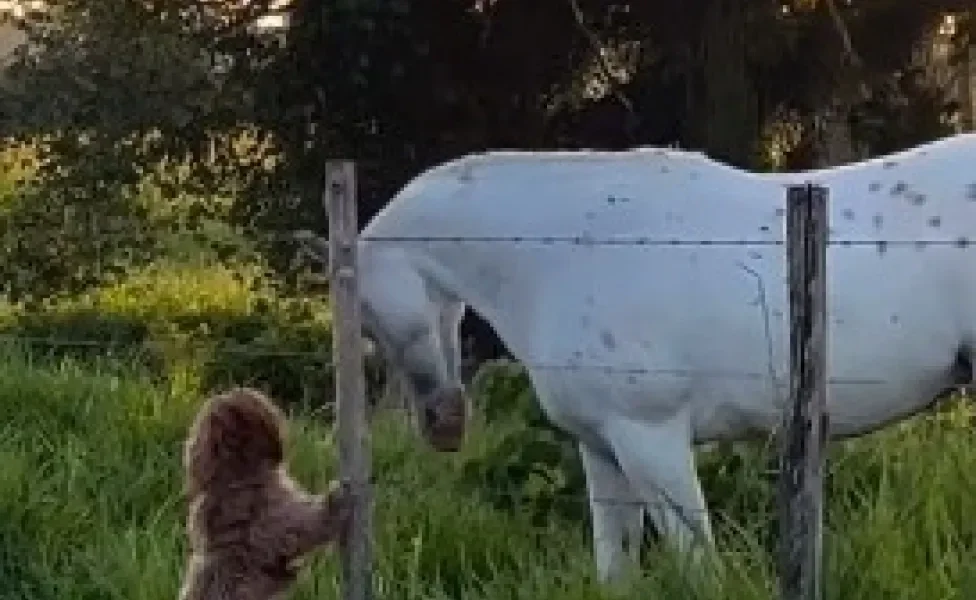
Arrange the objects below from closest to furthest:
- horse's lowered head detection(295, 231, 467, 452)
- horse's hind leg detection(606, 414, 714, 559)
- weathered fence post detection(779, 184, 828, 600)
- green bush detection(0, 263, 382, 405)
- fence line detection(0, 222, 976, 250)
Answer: weathered fence post detection(779, 184, 828, 600) → horse's hind leg detection(606, 414, 714, 559) → fence line detection(0, 222, 976, 250) → horse's lowered head detection(295, 231, 467, 452) → green bush detection(0, 263, 382, 405)

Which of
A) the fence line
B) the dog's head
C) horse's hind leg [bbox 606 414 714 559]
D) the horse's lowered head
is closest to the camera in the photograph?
the dog's head

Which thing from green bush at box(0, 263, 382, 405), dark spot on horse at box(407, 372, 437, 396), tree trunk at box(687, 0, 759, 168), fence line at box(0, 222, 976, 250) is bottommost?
green bush at box(0, 263, 382, 405)

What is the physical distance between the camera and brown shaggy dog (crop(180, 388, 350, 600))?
4.72 metres

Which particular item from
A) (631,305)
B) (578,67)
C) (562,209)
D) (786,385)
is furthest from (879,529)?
(578,67)

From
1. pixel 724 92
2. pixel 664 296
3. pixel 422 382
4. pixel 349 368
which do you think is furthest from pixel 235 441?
pixel 724 92

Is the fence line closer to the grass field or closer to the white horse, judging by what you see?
the white horse

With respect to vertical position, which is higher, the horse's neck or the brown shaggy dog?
the horse's neck

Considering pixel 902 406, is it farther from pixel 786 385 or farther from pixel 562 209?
pixel 562 209

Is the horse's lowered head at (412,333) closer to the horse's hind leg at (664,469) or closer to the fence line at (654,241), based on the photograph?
the fence line at (654,241)

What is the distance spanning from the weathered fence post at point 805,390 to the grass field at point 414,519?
390 mm

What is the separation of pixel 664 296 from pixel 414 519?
3.59 feet

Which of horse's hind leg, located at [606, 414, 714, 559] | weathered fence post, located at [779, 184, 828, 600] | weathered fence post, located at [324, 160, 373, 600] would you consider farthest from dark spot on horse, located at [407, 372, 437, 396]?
weathered fence post, located at [779, 184, 828, 600]

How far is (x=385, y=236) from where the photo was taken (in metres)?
6.00

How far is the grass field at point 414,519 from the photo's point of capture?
5.18m
